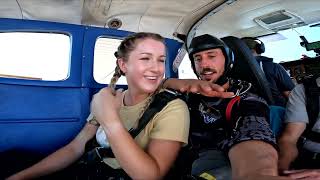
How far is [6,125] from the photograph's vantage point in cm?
255

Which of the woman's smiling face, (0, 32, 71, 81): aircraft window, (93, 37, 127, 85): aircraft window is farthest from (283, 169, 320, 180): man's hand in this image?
(0, 32, 71, 81): aircraft window

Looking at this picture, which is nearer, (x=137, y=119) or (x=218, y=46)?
(x=137, y=119)

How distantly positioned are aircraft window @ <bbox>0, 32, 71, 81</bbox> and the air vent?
2.29 metres

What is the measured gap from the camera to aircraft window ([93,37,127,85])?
300 centimetres

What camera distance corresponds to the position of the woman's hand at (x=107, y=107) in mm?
1493

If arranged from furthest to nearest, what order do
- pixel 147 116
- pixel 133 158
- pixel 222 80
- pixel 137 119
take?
pixel 222 80 < pixel 137 119 < pixel 147 116 < pixel 133 158

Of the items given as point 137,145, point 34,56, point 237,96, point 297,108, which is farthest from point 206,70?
point 34,56

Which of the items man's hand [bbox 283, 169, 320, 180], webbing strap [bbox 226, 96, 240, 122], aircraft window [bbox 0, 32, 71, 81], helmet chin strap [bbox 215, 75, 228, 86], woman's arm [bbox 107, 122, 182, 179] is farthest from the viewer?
aircraft window [bbox 0, 32, 71, 81]

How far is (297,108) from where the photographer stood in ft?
7.39

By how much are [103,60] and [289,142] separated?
6.07ft

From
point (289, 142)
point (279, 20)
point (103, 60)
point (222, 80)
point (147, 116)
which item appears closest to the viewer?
point (147, 116)

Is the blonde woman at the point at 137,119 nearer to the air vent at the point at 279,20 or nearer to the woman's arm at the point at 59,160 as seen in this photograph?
the woman's arm at the point at 59,160

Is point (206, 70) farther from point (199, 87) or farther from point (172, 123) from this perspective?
point (172, 123)

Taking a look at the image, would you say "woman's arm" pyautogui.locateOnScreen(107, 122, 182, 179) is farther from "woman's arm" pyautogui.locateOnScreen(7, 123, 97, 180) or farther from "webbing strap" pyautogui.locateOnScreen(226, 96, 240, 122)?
"woman's arm" pyautogui.locateOnScreen(7, 123, 97, 180)
